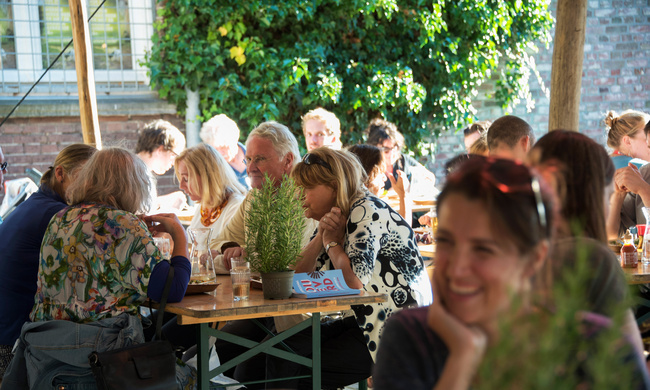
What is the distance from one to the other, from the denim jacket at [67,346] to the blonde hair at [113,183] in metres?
0.45

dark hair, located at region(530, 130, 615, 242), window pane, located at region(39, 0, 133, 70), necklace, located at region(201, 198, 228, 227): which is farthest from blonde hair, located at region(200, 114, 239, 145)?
dark hair, located at region(530, 130, 615, 242)

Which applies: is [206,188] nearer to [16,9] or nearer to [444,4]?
[16,9]

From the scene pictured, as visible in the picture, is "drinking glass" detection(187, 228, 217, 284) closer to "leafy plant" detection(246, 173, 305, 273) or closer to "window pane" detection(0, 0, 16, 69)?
"leafy plant" detection(246, 173, 305, 273)

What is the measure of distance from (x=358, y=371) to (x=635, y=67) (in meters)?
7.49

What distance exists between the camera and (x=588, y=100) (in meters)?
9.03

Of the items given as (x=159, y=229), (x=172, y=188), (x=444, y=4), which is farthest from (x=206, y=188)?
(x=444, y=4)

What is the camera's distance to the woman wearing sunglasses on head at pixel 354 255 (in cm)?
278

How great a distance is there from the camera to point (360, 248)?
2744 millimetres

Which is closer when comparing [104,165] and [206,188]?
[104,165]

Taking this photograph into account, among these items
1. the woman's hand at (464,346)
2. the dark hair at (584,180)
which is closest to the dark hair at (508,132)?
the dark hair at (584,180)

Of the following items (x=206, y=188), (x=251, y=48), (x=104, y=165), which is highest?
(x=251, y=48)

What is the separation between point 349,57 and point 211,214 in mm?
4271

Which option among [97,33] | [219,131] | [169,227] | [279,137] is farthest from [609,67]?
[169,227]

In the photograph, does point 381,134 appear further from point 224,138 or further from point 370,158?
point 370,158
